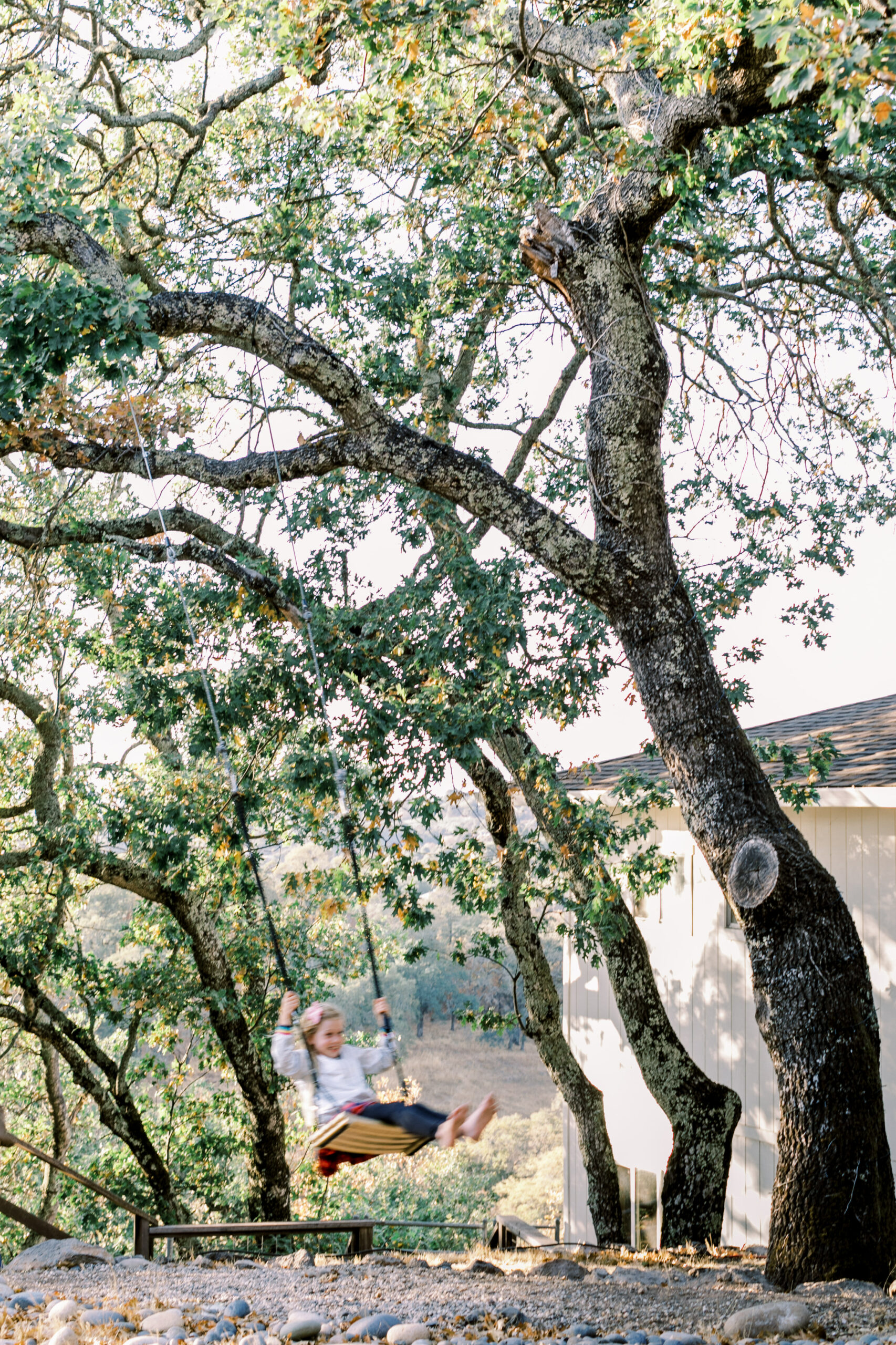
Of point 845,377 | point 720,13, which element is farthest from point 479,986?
point 720,13

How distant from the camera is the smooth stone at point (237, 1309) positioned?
4.86m

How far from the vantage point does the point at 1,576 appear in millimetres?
10180

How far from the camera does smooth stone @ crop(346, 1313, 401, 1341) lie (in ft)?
14.4

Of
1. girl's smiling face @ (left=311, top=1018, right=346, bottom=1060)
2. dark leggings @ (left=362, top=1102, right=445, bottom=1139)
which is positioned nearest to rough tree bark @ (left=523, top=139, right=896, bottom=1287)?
dark leggings @ (left=362, top=1102, right=445, bottom=1139)

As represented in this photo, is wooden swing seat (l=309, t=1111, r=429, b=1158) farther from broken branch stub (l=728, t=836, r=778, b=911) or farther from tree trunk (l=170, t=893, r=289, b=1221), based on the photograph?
tree trunk (l=170, t=893, r=289, b=1221)

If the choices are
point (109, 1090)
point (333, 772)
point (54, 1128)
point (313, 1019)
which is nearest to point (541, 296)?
point (333, 772)

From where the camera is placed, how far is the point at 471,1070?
136 feet

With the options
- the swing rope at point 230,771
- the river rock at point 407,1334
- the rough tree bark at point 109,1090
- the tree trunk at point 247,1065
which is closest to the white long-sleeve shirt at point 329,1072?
the swing rope at point 230,771

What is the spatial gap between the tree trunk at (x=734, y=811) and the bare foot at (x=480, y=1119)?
5.07 feet

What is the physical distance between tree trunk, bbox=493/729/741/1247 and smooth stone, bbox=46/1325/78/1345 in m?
4.65

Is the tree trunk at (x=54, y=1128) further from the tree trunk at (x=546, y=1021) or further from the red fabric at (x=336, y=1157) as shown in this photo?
the red fabric at (x=336, y=1157)

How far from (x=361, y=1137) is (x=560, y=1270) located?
2.30 metres

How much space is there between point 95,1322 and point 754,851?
377 cm

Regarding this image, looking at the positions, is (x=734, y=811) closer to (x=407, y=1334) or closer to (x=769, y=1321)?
(x=769, y=1321)
